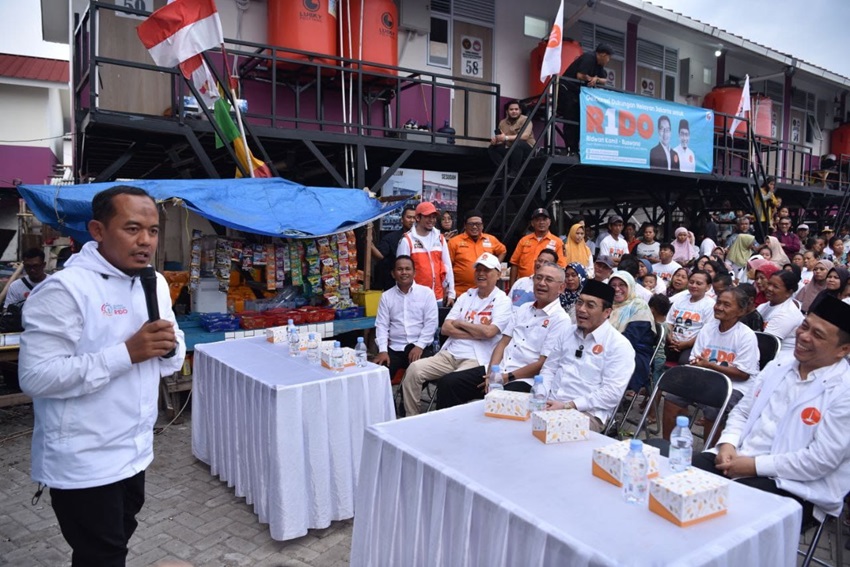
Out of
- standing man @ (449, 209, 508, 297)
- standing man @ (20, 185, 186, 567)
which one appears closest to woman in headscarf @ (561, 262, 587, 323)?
standing man @ (449, 209, 508, 297)

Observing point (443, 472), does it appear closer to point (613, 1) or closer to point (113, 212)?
point (113, 212)

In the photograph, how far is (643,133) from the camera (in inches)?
395

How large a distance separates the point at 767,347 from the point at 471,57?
29.1 feet

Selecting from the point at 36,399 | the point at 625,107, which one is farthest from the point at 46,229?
the point at 36,399

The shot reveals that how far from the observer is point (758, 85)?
57.4ft

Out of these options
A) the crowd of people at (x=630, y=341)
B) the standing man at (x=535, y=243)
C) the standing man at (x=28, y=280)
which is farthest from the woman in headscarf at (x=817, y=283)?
the standing man at (x=28, y=280)

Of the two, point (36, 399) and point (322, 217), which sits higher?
point (322, 217)

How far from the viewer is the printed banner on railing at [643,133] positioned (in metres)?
9.41

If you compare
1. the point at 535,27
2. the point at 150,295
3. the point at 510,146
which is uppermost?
the point at 535,27

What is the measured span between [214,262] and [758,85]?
17.5 m

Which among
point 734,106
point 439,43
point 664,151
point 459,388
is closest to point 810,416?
point 459,388

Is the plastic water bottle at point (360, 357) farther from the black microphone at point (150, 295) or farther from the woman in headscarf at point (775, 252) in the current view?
the woman in headscarf at point (775, 252)

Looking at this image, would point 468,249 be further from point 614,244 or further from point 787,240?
point 787,240

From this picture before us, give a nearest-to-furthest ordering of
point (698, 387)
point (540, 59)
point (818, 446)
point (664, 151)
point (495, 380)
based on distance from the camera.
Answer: point (818, 446), point (698, 387), point (495, 380), point (664, 151), point (540, 59)
